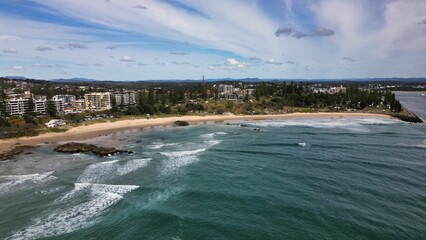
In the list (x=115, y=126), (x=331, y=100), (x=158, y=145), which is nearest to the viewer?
(x=158, y=145)

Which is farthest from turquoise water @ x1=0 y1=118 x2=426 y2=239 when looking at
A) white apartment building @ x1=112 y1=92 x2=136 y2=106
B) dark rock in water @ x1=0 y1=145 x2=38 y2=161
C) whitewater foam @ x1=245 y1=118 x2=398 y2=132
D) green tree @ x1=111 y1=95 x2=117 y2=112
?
white apartment building @ x1=112 y1=92 x2=136 y2=106

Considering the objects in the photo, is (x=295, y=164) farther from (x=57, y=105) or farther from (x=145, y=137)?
(x=57, y=105)

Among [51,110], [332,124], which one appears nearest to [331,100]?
[332,124]

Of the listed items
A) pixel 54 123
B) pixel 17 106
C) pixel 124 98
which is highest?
pixel 124 98

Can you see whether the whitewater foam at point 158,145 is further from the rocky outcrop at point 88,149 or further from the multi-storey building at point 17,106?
the multi-storey building at point 17,106

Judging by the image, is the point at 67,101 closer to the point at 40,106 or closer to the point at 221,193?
the point at 40,106

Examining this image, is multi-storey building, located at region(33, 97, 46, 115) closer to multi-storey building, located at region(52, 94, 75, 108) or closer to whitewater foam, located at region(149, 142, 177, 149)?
multi-storey building, located at region(52, 94, 75, 108)

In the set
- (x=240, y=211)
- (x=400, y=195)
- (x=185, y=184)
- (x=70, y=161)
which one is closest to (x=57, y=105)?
(x=70, y=161)
